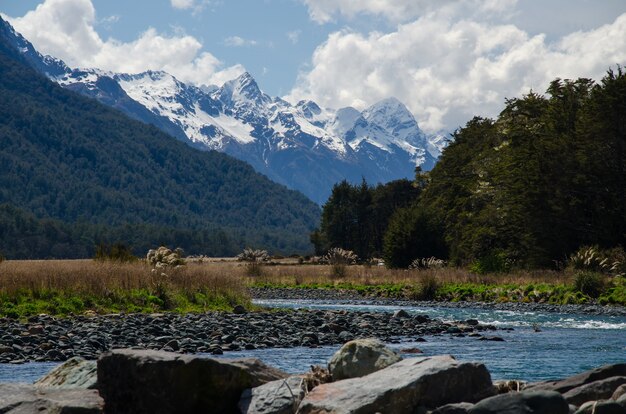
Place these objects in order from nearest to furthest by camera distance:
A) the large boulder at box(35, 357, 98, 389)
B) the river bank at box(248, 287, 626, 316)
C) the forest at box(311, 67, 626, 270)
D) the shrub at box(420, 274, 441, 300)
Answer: the large boulder at box(35, 357, 98, 389) → the river bank at box(248, 287, 626, 316) → the shrub at box(420, 274, 441, 300) → the forest at box(311, 67, 626, 270)

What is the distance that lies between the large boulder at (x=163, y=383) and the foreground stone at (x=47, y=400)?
0.79 feet

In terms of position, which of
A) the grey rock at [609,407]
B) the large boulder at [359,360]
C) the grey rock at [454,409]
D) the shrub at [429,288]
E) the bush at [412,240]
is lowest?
the grey rock at [454,409]

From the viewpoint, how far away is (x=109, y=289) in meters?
29.0

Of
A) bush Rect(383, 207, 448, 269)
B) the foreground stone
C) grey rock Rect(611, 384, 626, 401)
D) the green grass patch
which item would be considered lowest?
the foreground stone

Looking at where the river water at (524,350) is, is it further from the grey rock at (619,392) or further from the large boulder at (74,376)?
the grey rock at (619,392)

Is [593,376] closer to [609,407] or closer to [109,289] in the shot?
[609,407]

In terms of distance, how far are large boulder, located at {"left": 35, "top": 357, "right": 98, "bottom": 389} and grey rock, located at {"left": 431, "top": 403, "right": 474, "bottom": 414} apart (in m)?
4.71

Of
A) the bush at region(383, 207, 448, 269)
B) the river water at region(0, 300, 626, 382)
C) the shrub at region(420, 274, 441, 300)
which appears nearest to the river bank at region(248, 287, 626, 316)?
the shrub at region(420, 274, 441, 300)

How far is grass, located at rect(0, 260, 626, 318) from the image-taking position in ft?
89.0

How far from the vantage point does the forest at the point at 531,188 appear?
4634cm

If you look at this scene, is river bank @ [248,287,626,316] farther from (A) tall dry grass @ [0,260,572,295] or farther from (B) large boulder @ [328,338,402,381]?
(B) large boulder @ [328,338,402,381]

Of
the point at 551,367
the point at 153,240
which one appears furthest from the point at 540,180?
the point at 153,240

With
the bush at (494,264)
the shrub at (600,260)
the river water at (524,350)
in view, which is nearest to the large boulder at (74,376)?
the river water at (524,350)

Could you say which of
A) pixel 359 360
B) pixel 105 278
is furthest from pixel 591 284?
pixel 359 360
